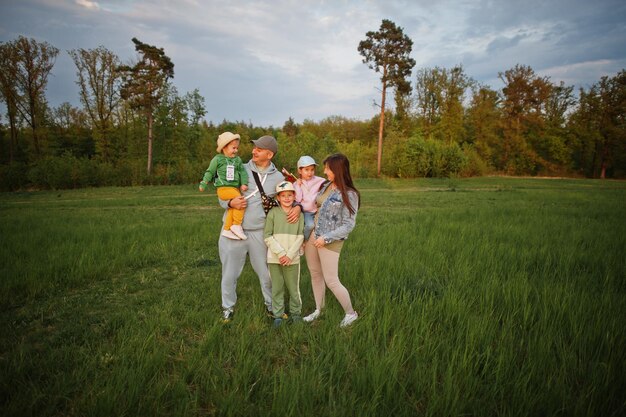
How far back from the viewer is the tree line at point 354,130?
29.0 m

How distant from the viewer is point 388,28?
3183 cm

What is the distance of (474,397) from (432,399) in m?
0.34

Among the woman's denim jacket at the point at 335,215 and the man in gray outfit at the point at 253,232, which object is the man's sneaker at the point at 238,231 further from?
the woman's denim jacket at the point at 335,215

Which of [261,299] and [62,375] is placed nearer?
[62,375]

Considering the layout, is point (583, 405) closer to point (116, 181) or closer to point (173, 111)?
point (116, 181)

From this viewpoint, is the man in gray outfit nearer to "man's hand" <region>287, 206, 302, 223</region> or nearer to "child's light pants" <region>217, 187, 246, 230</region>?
"child's light pants" <region>217, 187, 246, 230</region>

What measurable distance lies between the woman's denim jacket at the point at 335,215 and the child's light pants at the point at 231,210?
93 centimetres

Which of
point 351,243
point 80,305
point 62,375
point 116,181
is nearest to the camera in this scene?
point 62,375

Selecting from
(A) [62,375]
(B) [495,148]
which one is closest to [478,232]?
(A) [62,375]

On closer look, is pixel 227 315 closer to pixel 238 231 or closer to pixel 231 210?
pixel 238 231

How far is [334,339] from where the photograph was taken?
3102 mm

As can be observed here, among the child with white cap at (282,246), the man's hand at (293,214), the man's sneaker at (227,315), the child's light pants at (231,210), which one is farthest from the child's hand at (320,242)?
the man's sneaker at (227,315)

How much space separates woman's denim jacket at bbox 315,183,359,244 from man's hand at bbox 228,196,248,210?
2.93 feet

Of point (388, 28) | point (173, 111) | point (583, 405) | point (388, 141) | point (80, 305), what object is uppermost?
point (388, 28)
